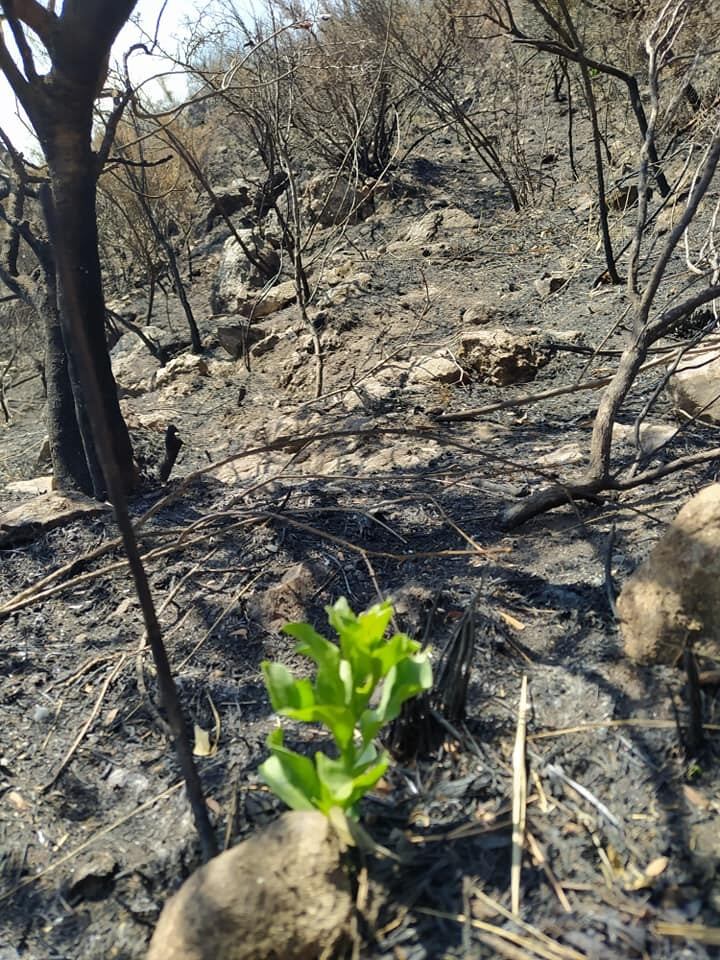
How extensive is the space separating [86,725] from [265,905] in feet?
3.31

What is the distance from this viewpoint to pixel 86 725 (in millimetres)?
2236

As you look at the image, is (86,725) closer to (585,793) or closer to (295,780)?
(295,780)

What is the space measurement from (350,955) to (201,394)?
617cm

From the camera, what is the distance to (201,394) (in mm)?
7254

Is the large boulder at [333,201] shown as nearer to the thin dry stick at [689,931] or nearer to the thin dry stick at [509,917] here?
the thin dry stick at [509,917]

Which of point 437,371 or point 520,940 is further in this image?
point 437,371

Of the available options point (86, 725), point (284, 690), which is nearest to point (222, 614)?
point (86, 725)

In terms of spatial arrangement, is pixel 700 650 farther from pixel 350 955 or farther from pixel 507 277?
pixel 507 277

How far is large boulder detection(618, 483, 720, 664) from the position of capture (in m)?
1.85

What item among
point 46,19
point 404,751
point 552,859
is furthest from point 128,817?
point 46,19

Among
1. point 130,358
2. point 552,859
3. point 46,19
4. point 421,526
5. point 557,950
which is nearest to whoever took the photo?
point 557,950

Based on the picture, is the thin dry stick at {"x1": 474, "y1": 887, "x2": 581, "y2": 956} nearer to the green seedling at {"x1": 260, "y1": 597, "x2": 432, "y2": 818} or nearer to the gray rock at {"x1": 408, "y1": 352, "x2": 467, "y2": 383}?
the green seedling at {"x1": 260, "y1": 597, "x2": 432, "y2": 818}

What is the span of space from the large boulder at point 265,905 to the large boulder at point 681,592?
0.88 meters

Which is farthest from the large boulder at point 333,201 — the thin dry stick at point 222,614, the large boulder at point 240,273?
the thin dry stick at point 222,614
